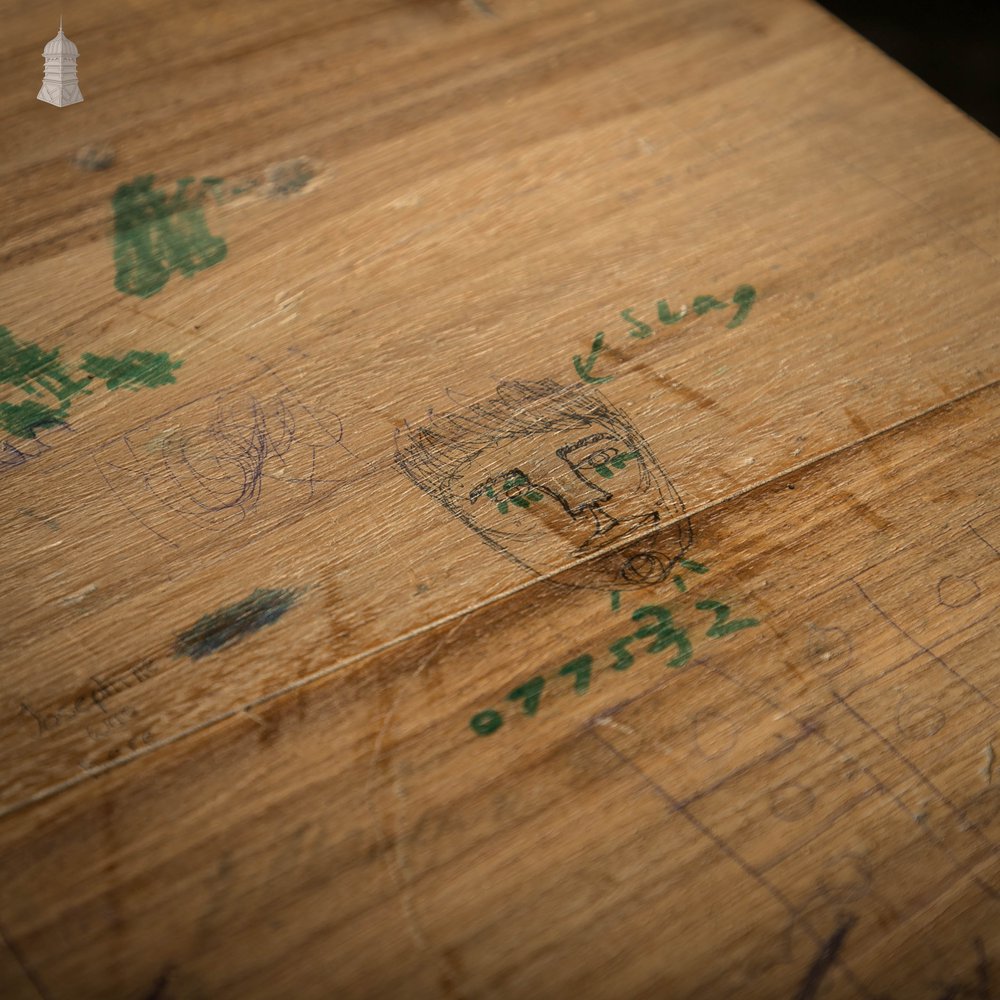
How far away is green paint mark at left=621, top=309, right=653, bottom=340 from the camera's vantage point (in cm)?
88

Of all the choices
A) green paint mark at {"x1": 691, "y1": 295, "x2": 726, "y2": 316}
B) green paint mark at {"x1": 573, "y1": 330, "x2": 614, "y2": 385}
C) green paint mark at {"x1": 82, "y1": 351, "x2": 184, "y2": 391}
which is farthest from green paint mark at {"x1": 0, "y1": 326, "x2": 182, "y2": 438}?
green paint mark at {"x1": 691, "y1": 295, "x2": 726, "y2": 316}

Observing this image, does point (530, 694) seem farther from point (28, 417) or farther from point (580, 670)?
point (28, 417)

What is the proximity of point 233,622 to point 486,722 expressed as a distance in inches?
6.9

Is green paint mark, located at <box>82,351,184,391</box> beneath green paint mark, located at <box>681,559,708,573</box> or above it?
above

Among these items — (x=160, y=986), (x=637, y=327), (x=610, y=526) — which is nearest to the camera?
(x=160, y=986)

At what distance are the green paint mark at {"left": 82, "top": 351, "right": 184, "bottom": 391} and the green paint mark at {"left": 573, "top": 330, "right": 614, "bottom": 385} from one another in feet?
1.01

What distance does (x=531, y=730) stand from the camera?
67 cm

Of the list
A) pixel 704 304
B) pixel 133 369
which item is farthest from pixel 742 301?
pixel 133 369

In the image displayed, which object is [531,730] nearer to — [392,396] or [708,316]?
[392,396]

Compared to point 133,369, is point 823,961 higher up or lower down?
lower down

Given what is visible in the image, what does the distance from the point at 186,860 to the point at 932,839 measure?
43 centimetres

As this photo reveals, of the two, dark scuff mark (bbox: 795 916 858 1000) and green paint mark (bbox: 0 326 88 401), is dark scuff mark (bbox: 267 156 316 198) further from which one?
dark scuff mark (bbox: 795 916 858 1000)

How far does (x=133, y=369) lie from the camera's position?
2.74ft

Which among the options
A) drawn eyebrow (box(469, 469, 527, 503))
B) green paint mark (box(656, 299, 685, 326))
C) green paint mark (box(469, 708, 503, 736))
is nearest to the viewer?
green paint mark (box(469, 708, 503, 736))
